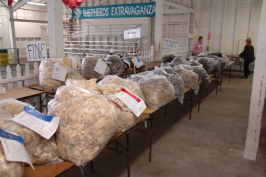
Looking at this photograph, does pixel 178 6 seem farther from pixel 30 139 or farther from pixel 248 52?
pixel 30 139

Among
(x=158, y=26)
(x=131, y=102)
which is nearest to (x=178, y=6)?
(x=158, y=26)

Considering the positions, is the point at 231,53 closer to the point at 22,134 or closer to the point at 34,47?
the point at 34,47

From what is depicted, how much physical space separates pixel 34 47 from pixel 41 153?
2044mm

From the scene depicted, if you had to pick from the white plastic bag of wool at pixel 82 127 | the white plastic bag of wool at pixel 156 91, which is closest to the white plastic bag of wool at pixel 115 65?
the white plastic bag of wool at pixel 156 91

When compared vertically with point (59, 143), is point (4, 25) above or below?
above

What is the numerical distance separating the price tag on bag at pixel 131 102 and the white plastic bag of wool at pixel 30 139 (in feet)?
2.01

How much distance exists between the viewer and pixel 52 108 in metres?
1.42

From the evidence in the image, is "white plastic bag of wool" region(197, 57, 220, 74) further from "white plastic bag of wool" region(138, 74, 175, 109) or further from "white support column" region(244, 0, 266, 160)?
"white plastic bag of wool" region(138, 74, 175, 109)

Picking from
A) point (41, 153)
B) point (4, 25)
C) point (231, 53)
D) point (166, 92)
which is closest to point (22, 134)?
point (41, 153)

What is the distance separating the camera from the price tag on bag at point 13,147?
985mm

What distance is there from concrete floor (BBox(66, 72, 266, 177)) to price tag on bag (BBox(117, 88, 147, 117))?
91 centimetres

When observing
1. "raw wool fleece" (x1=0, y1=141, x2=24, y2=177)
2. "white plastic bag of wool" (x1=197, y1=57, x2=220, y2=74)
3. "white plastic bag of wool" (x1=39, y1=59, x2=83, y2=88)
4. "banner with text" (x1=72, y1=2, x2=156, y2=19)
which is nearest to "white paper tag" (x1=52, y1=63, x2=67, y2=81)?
"white plastic bag of wool" (x1=39, y1=59, x2=83, y2=88)

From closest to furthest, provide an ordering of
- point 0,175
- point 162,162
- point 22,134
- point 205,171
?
point 0,175, point 22,134, point 205,171, point 162,162

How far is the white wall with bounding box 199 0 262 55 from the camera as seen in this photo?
26.6ft
